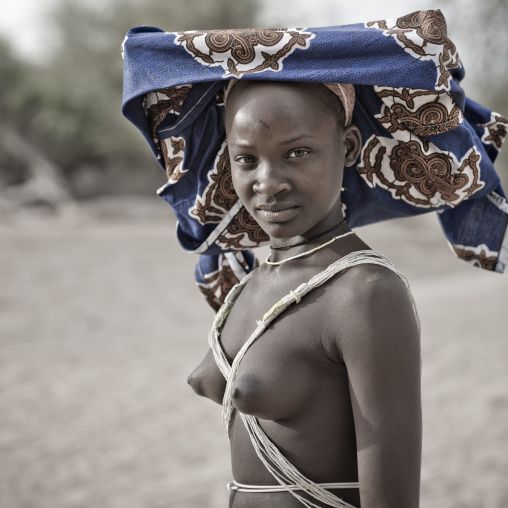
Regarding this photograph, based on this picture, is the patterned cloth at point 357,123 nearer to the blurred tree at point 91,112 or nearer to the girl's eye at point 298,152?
the girl's eye at point 298,152

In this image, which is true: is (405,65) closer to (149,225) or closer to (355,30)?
(355,30)

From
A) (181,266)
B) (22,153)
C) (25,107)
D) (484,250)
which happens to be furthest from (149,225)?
(484,250)

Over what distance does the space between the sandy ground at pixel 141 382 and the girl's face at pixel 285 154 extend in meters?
2.80

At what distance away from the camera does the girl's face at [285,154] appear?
1384 millimetres

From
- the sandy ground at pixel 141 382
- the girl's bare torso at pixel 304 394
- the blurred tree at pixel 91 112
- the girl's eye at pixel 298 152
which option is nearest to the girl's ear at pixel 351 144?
the girl's eye at pixel 298 152

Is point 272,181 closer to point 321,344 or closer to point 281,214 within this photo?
point 281,214

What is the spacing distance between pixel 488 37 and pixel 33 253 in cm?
804

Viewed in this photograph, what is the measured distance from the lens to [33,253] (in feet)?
36.3

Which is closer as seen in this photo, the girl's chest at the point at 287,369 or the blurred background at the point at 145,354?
the girl's chest at the point at 287,369

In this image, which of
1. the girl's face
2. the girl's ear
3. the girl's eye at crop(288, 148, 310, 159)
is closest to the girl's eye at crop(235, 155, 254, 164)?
the girl's face

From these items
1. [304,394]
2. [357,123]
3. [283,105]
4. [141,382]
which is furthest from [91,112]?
[304,394]

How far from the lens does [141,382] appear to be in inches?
246

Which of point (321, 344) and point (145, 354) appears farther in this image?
point (145, 354)

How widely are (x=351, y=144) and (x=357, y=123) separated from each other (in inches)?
4.4
